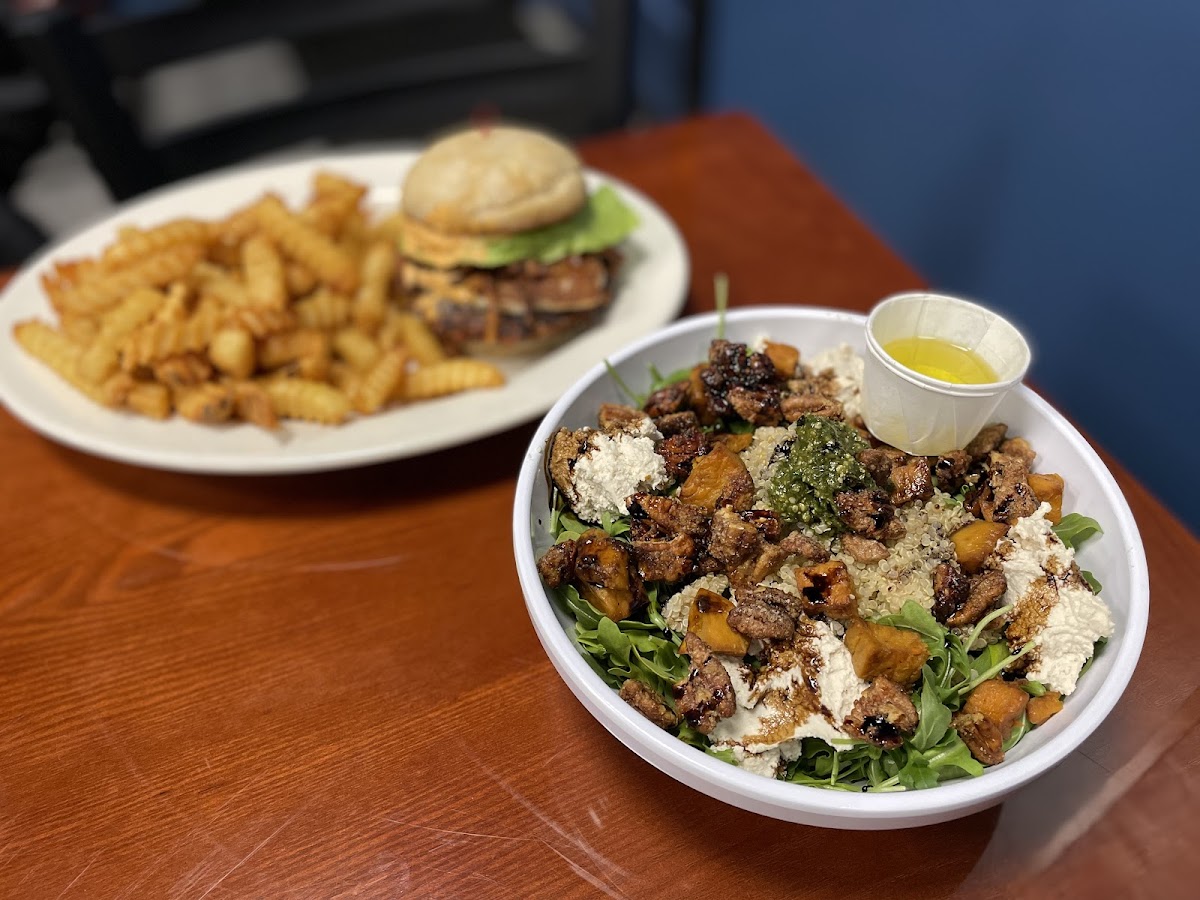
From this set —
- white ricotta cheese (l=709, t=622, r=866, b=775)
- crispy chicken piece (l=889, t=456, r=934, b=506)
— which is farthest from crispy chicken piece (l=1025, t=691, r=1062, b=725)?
crispy chicken piece (l=889, t=456, r=934, b=506)

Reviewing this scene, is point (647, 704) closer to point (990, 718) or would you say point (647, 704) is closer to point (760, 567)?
point (760, 567)

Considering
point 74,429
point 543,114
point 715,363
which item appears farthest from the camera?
point 543,114

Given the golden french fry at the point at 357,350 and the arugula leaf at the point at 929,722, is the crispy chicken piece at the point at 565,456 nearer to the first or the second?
the arugula leaf at the point at 929,722

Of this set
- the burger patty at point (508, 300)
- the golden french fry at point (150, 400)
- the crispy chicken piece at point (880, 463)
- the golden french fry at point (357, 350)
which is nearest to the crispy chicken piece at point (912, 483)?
the crispy chicken piece at point (880, 463)

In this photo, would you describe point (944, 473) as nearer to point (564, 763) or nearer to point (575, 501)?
point (575, 501)

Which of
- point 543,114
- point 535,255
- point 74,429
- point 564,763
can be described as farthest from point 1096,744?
point 543,114

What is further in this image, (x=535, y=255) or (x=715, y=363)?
(x=535, y=255)
